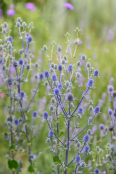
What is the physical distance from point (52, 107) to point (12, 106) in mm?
389

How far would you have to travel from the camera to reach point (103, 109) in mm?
3051

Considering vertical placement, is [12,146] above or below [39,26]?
below

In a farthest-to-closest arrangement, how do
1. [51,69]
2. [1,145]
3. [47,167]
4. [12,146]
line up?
1. [1,145]
2. [47,167]
3. [12,146]
4. [51,69]

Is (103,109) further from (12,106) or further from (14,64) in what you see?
(14,64)

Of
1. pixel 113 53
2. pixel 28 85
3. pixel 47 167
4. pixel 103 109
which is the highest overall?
pixel 113 53

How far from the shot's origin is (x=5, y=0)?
2.36 meters

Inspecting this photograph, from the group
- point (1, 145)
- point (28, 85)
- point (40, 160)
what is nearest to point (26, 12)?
point (28, 85)

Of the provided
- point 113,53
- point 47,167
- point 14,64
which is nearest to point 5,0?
point 14,64

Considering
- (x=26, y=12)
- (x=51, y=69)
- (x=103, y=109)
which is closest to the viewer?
(x=51, y=69)

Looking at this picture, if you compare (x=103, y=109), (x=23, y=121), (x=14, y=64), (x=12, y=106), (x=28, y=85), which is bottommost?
(x=23, y=121)

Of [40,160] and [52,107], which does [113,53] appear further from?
[52,107]

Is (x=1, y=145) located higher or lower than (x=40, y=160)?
higher

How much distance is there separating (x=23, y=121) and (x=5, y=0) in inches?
58.4

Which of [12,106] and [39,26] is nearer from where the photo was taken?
[12,106]
